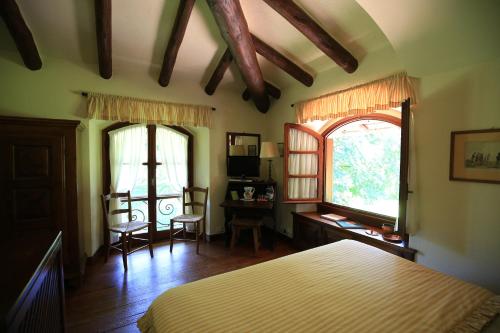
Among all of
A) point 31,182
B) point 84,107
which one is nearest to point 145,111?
point 84,107

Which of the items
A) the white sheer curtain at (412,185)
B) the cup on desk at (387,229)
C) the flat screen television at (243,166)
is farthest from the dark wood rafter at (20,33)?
the cup on desk at (387,229)

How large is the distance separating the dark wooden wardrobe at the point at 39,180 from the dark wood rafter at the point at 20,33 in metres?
0.95

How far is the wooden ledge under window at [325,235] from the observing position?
220 centimetres

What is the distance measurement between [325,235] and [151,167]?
2.83 metres

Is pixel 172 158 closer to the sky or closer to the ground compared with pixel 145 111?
closer to the ground

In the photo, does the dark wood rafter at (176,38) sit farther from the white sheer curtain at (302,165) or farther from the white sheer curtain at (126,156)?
the white sheer curtain at (302,165)

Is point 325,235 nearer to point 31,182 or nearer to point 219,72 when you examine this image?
point 219,72

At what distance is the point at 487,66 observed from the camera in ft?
5.48

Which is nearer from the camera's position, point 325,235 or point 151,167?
point 325,235

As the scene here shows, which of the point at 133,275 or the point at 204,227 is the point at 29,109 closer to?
the point at 133,275

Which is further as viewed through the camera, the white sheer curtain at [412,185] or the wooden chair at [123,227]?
the wooden chair at [123,227]

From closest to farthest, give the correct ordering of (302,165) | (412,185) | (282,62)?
(412,185), (282,62), (302,165)

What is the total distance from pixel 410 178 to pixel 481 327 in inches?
52.3

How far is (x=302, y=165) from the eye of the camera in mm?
3416
